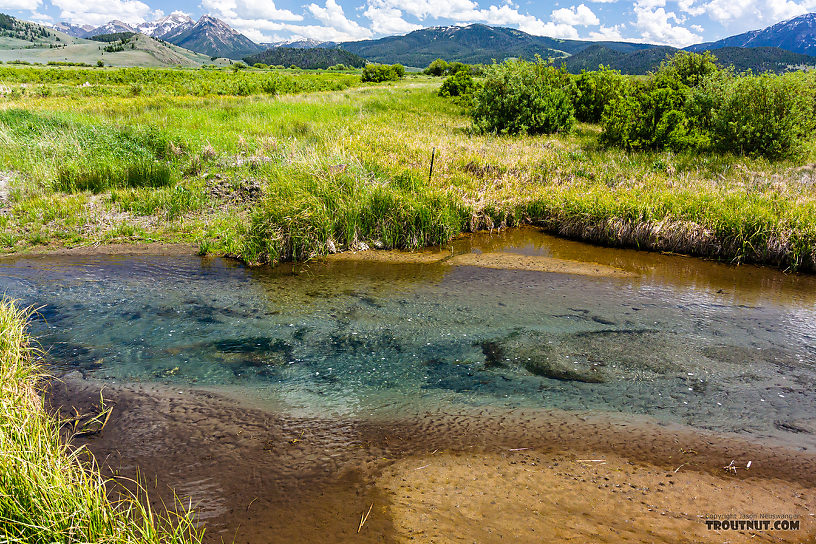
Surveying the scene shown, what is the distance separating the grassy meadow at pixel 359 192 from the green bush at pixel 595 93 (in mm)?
8845

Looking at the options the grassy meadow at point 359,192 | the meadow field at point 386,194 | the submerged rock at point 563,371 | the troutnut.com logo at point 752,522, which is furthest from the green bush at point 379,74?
the troutnut.com logo at point 752,522

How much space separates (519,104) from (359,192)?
11.9m

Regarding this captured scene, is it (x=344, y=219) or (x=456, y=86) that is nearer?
(x=344, y=219)

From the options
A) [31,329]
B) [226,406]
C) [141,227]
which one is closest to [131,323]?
Result: [31,329]

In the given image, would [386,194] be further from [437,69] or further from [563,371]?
[437,69]

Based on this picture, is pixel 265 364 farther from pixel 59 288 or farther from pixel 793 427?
pixel 793 427

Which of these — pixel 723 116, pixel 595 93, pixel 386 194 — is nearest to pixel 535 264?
pixel 386 194

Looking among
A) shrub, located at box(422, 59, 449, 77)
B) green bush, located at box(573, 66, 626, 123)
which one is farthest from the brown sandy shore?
shrub, located at box(422, 59, 449, 77)

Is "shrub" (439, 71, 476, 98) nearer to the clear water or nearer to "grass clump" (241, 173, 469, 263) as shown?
"grass clump" (241, 173, 469, 263)

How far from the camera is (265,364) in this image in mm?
6004

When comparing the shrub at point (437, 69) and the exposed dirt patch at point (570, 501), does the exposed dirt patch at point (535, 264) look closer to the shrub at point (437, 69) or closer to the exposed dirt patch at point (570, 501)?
the exposed dirt patch at point (570, 501)

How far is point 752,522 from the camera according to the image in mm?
3682

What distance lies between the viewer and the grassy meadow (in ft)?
33.1

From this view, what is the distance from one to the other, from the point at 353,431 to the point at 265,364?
6.03ft
